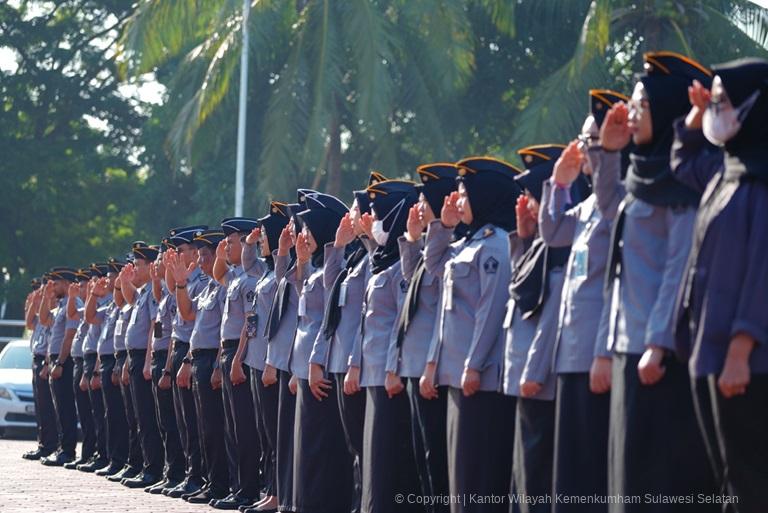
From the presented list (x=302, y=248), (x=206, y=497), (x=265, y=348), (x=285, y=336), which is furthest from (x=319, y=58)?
(x=302, y=248)

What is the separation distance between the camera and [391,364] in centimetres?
914

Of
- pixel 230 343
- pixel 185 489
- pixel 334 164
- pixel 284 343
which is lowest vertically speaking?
pixel 185 489

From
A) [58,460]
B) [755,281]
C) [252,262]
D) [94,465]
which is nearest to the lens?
[755,281]

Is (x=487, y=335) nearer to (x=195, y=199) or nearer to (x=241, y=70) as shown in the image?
(x=241, y=70)

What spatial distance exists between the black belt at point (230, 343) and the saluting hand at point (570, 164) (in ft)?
19.1

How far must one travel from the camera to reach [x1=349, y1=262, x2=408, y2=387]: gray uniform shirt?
948 cm

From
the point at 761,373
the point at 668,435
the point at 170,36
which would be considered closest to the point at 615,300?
the point at 668,435

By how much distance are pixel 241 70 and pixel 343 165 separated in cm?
512

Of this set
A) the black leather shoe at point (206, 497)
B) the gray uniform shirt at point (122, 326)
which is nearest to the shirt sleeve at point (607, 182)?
the black leather shoe at point (206, 497)

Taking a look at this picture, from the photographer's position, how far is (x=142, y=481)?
14641 millimetres

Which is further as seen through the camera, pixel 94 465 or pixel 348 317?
pixel 94 465

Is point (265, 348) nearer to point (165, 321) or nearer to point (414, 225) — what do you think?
point (165, 321)

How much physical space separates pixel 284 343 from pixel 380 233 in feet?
7.01

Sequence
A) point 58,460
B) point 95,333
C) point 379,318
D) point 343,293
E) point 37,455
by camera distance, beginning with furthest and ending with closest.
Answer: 1. point 37,455
2. point 58,460
3. point 95,333
4. point 343,293
5. point 379,318
